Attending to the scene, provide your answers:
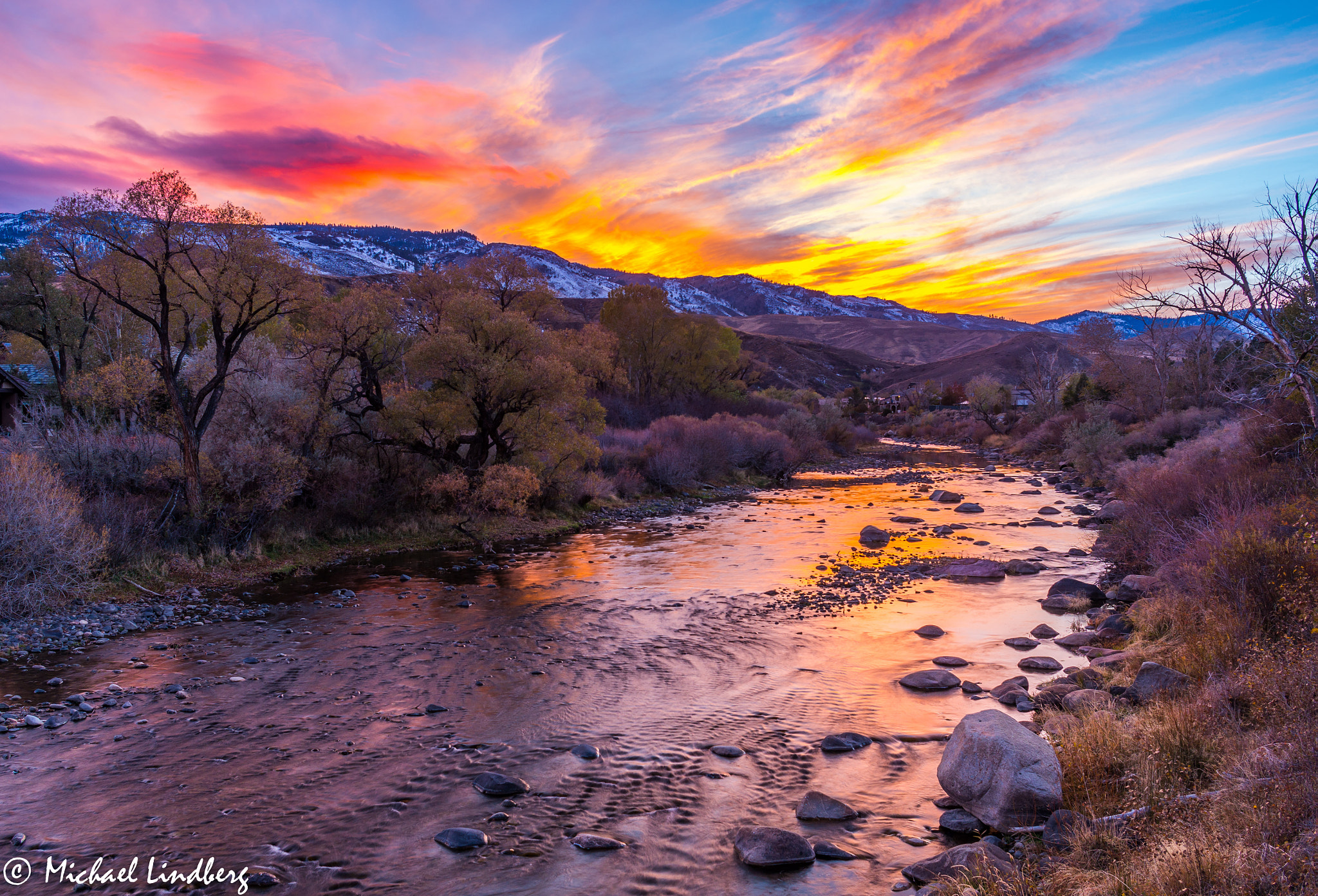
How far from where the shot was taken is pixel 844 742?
8.93 metres

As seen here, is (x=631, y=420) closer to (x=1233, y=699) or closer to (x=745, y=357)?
(x=745, y=357)

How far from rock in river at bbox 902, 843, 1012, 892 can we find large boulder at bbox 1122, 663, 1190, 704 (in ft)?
12.8

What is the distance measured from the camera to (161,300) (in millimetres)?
18797

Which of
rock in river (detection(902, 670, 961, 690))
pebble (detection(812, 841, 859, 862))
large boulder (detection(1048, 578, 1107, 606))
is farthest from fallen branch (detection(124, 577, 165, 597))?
large boulder (detection(1048, 578, 1107, 606))

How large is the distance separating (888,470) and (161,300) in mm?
40667

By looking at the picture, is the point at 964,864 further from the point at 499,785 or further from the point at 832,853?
the point at 499,785

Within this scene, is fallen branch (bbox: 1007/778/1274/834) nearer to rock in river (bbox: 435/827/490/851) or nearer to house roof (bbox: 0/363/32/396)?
rock in river (bbox: 435/827/490/851)

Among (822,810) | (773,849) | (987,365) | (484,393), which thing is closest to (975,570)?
(822,810)

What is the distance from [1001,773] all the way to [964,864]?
123cm

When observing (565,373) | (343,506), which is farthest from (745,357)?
(343,506)

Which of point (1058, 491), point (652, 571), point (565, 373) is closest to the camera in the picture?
point (652, 571)

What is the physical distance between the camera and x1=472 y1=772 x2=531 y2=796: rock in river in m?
8.01

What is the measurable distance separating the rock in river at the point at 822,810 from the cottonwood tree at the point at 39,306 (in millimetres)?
34725

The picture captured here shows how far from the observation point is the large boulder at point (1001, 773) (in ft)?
21.4
